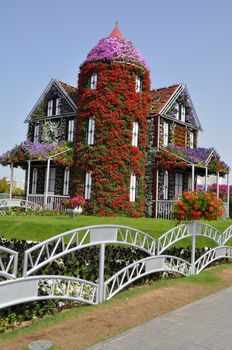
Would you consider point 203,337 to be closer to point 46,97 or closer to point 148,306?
point 148,306

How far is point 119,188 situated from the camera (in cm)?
2162

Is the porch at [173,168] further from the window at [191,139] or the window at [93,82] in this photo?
the window at [93,82]

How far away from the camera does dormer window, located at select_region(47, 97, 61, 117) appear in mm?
27562

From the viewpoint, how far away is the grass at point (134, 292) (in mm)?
5289

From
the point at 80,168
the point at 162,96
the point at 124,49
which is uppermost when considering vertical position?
the point at 124,49

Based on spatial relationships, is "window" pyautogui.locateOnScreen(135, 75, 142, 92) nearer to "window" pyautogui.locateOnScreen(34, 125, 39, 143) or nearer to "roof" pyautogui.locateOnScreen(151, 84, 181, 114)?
"roof" pyautogui.locateOnScreen(151, 84, 181, 114)

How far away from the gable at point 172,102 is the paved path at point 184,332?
1935 centimetres

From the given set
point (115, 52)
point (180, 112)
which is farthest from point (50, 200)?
point (180, 112)

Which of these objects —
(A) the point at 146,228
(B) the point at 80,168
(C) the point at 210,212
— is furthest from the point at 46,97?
(C) the point at 210,212

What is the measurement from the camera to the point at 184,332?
528 cm

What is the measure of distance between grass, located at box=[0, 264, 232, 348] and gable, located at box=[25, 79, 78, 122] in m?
18.8

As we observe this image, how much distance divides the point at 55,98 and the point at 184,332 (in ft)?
81.1

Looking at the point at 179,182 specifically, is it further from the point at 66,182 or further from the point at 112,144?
the point at 66,182

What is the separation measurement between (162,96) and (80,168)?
8.48 meters
